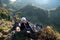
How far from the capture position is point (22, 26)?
9144cm

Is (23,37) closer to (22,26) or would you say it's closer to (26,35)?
(26,35)

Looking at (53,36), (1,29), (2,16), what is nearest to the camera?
(53,36)

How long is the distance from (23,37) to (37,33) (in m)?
6.93

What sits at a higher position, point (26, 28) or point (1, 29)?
point (26, 28)

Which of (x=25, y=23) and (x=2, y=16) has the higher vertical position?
(x=25, y=23)

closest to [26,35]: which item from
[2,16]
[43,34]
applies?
[43,34]

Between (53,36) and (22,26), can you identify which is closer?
(53,36)

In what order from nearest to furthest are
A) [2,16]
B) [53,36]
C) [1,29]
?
[53,36], [1,29], [2,16]

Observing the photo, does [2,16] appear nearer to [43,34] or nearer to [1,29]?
[1,29]

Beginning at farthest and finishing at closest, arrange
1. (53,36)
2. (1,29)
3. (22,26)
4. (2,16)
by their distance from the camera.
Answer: (2,16) < (1,29) < (22,26) < (53,36)

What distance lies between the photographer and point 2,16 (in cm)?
17062

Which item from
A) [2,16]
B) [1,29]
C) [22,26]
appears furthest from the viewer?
[2,16]

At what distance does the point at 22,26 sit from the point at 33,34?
688cm

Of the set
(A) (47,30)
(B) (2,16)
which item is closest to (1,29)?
(A) (47,30)
